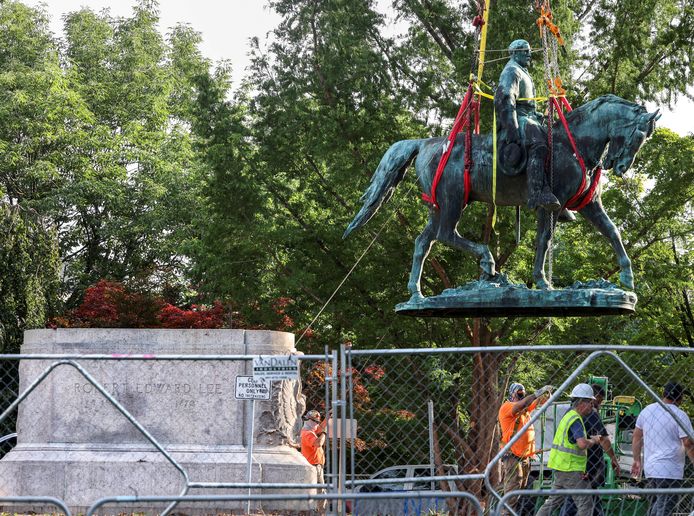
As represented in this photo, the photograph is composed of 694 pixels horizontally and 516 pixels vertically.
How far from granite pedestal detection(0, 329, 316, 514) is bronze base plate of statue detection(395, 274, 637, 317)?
4000 mm

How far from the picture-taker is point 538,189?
36.1ft

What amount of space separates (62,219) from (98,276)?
2.37m

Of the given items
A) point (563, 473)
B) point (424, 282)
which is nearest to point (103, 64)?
point (424, 282)

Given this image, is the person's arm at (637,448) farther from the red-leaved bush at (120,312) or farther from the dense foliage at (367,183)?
the red-leaved bush at (120,312)

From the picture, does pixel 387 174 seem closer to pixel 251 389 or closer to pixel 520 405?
pixel 520 405

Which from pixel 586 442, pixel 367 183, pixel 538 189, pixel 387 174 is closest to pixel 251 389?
pixel 387 174

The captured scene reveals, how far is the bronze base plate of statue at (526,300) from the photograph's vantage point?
34.8ft

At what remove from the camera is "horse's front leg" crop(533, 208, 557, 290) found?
11.1 metres

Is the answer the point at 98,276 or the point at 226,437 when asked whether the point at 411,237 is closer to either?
the point at 226,437

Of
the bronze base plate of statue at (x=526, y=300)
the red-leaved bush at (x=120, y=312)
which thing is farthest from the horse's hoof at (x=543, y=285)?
the red-leaved bush at (x=120, y=312)

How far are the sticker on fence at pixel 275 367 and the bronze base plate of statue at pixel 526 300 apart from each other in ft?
9.34

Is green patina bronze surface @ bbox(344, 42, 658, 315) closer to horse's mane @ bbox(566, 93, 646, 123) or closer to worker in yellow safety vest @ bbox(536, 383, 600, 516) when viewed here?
horse's mane @ bbox(566, 93, 646, 123)

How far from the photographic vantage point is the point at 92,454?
574 inches

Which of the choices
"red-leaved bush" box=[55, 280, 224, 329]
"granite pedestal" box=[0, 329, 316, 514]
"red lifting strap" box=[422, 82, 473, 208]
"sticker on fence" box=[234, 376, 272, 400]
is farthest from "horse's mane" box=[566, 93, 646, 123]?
"red-leaved bush" box=[55, 280, 224, 329]
